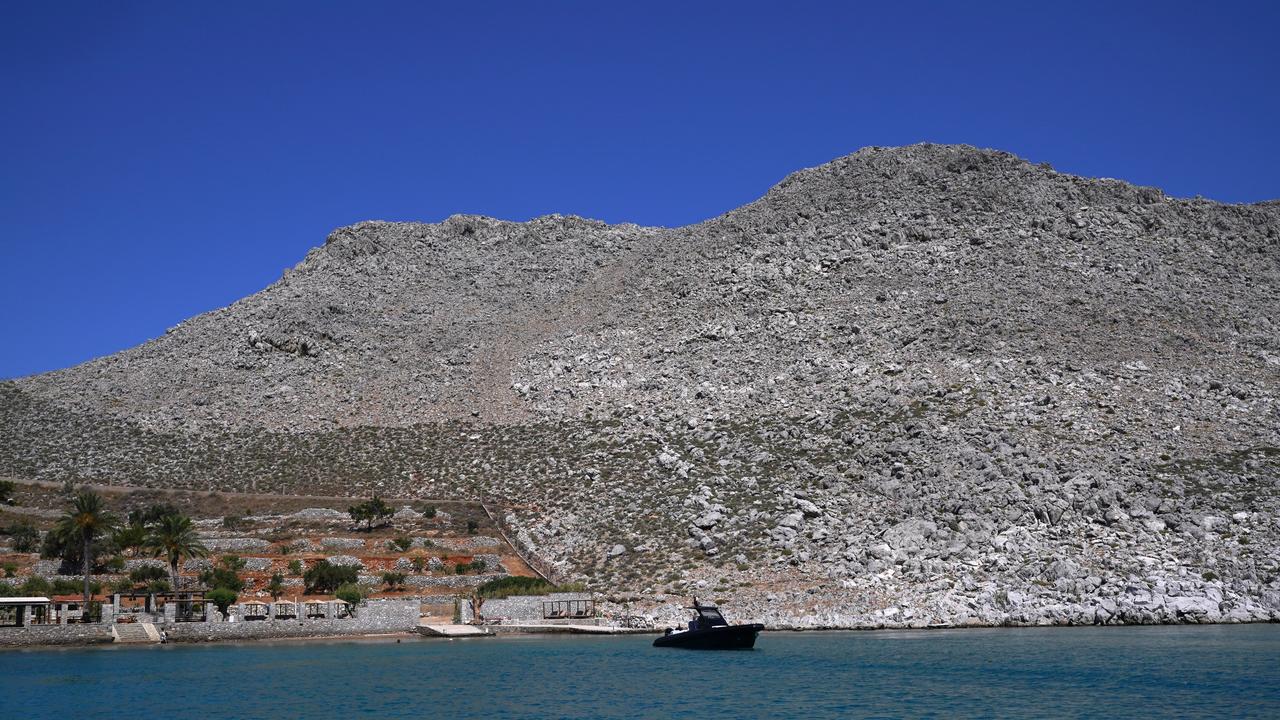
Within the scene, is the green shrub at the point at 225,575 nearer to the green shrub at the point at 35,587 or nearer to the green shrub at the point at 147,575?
the green shrub at the point at 147,575

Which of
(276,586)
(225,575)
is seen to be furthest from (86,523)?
(276,586)

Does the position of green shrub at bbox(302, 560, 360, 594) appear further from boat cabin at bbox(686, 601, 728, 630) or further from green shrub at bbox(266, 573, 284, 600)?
boat cabin at bbox(686, 601, 728, 630)

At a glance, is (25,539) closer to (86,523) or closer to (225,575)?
(86,523)

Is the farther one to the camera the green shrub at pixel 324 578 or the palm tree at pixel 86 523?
the green shrub at pixel 324 578

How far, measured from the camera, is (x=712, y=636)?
51.8 metres

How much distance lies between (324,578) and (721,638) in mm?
23609

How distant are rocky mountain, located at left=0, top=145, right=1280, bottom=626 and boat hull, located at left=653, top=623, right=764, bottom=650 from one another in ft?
17.3

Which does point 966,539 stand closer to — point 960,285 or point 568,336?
point 960,285

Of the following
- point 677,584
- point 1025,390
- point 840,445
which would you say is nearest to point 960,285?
point 1025,390

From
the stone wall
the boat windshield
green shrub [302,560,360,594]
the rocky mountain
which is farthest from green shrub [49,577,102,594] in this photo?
the boat windshield

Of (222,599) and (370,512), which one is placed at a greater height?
(370,512)

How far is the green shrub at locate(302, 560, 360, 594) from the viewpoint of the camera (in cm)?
6334

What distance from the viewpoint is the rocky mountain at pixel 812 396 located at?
57.5 metres

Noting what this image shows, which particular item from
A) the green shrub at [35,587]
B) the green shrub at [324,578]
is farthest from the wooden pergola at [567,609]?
the green shrub at [35,587]
